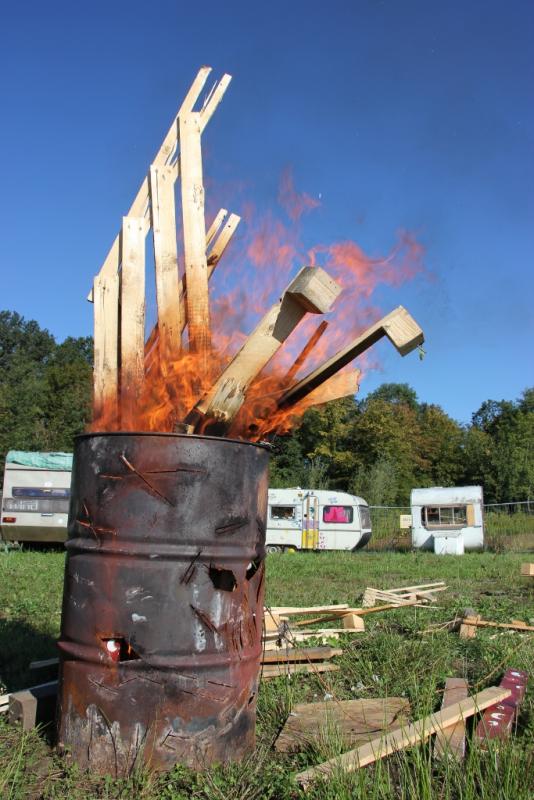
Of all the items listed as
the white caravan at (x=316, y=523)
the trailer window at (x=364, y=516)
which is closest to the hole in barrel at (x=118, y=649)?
the white caravan at (x=316, y=523)

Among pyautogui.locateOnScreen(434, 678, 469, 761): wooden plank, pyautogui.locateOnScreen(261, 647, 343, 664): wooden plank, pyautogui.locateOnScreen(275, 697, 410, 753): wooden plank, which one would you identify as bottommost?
pyautogui.locateOnScreen(275, 697, 410, 753): wooden plank

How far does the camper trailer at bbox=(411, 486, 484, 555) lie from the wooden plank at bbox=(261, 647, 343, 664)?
691 inches

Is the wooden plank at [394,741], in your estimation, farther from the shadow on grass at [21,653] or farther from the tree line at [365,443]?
the tree line at [365,443]

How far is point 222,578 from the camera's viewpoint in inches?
124

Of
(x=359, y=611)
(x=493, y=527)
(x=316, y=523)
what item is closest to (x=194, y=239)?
(x=359, y=611)

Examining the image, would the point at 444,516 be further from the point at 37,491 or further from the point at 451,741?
the point at 451,741

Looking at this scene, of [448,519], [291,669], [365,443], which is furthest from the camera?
[365,443]

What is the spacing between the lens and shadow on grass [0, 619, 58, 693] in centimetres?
457

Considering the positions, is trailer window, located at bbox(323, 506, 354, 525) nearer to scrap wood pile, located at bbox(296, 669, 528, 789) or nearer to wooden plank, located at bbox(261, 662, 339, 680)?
wooden plank, located at bbox(261, 662, 339, 680)

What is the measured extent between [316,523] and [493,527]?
736cm

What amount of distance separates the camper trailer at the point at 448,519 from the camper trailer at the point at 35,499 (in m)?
12.3

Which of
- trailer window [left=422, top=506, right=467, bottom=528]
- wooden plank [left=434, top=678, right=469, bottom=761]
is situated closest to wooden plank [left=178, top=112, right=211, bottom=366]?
wooden plank [left=434, top=678, right=469, bottom=761]

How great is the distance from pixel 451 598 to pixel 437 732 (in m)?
6.06

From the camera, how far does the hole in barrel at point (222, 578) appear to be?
10.2ft
